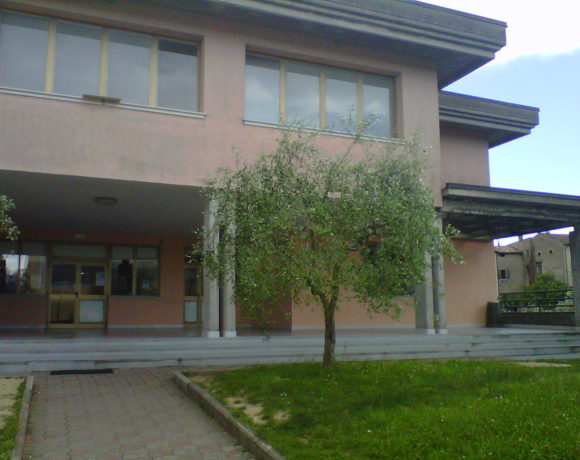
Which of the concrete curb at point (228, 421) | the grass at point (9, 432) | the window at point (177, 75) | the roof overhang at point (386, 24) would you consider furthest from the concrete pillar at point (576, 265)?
the grass at point (9, 432)

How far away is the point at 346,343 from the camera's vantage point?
41.9 ft

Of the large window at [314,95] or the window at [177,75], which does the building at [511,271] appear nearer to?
the large window at [314,95]

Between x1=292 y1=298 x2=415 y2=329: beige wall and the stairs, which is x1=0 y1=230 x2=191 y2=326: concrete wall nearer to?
x1=292 y1=298 x2=415 y2=329: beige wall

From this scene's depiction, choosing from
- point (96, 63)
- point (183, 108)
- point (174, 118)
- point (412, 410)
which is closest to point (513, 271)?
point (183, 108)

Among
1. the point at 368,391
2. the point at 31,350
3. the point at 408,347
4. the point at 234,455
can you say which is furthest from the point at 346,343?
the point at 234,455

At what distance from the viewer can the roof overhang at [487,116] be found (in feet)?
61.3

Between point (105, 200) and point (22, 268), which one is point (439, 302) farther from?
point (22, 268)

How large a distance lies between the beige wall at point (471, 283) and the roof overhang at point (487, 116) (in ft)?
12.6

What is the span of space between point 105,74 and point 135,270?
8.28 metres

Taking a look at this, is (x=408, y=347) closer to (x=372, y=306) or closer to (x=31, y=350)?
(x=372, y=306)

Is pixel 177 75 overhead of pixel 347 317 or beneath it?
overhead

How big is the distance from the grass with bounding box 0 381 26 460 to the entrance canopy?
10.9 meters

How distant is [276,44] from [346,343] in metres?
6.84

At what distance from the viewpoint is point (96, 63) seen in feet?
41.1
